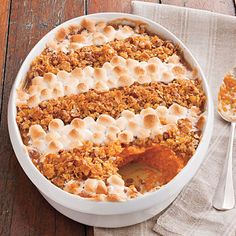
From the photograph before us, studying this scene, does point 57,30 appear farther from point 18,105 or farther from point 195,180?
point 195,180

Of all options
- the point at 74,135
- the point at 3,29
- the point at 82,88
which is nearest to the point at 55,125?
the point at 74,135

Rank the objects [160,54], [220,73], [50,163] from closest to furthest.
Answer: [50,163], [160,54], [220,73]

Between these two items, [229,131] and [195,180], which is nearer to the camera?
[195,180]

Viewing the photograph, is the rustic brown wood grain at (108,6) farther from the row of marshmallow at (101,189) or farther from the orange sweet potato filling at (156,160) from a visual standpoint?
the row of marshmallow at (101,189)

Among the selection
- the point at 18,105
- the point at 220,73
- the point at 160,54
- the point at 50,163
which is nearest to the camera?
the point at 50,163

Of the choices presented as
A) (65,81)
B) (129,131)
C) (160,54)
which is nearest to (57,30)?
(65,81)

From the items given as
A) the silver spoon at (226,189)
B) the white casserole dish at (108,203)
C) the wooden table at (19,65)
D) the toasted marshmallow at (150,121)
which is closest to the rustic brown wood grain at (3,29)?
the wooden table at (19,65)
